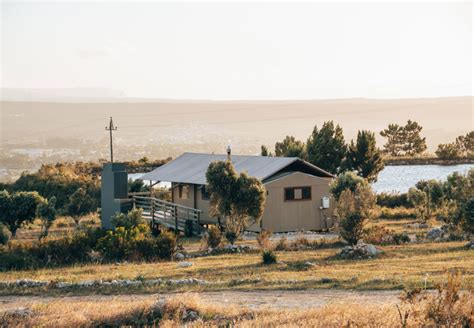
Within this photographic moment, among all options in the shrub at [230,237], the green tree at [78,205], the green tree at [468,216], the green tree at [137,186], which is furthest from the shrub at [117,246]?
the green tree at [137,186]

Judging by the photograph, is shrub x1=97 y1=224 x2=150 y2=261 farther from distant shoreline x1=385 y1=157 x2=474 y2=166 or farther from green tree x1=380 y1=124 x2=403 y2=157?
green tree x1=380 y1=124 x2=403 y2=157

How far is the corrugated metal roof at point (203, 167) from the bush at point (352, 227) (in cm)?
777

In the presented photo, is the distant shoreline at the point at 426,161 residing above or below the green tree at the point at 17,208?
above

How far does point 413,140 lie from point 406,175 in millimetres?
23706

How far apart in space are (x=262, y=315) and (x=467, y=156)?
52304 mm

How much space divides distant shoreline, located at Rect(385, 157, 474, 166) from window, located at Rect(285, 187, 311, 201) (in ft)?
91.3

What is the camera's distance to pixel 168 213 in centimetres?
3797

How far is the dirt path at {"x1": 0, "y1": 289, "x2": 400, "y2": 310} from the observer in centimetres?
1608

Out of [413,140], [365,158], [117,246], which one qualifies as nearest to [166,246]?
[117,246]

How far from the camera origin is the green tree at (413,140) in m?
76.4

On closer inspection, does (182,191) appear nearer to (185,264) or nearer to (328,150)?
(328,150)

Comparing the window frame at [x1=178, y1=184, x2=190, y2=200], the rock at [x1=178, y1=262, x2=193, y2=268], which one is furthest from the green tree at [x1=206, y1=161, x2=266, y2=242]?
the window frame at [x1=178, y1=184, x2=190, y2=200]

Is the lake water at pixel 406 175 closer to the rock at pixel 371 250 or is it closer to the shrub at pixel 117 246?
the shrub at pixel 117 246

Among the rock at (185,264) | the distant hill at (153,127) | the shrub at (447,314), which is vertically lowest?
the rock at (185,264)
